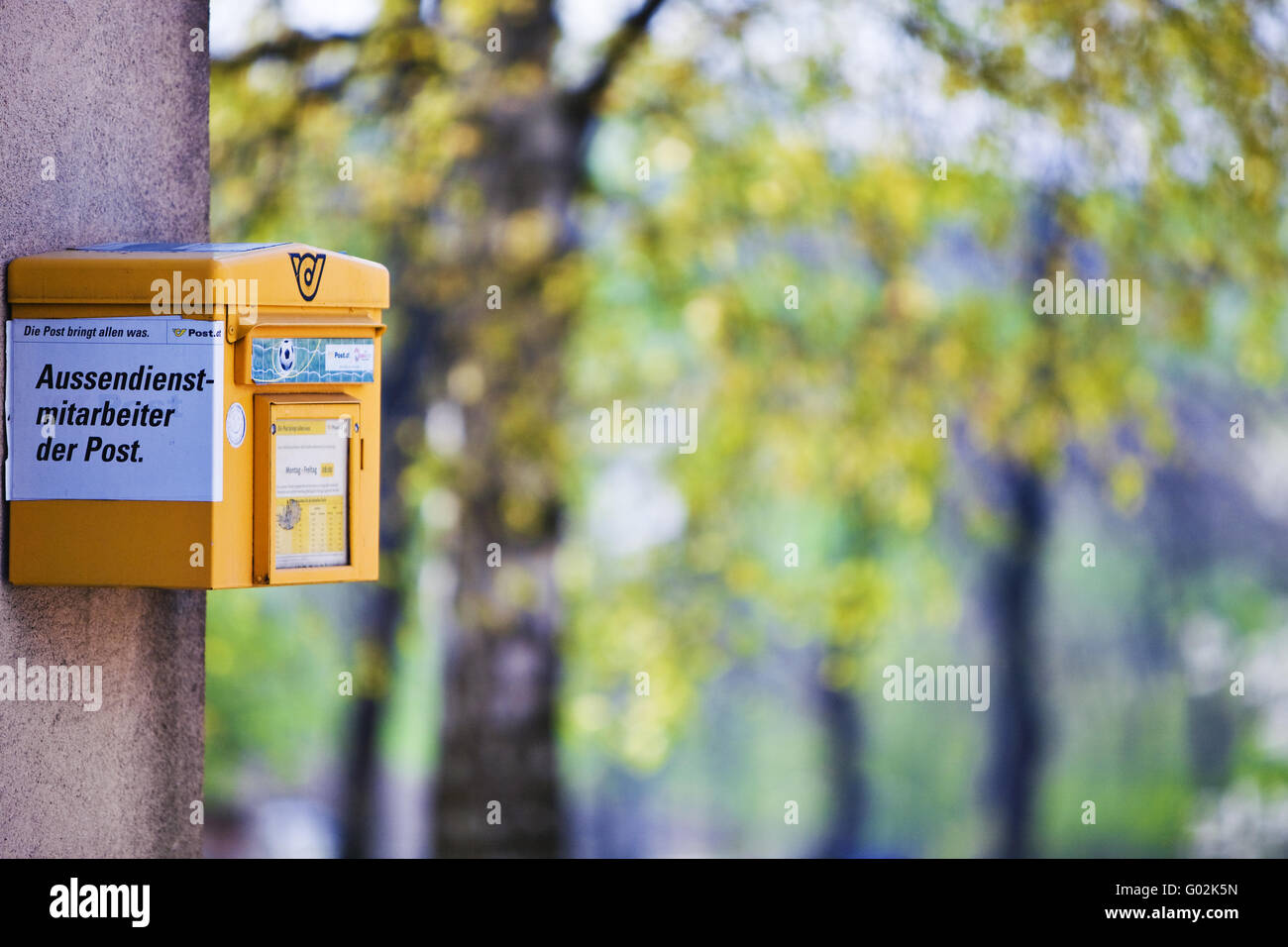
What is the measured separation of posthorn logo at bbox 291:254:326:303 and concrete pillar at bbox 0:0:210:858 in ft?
1.43

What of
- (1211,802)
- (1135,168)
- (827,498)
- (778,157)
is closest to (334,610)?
(827,498)

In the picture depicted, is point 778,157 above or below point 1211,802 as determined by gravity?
above

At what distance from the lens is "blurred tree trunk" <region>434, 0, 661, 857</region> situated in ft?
25.9

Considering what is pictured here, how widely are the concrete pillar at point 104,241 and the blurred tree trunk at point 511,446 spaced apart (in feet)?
14.8

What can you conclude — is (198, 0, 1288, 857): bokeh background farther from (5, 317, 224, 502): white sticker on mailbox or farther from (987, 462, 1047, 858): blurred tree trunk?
(987, 462, 1047, 858): blurred tree trunk

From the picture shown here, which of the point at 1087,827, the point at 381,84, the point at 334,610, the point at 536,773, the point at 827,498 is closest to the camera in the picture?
the point at 536,773

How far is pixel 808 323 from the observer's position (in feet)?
28.0

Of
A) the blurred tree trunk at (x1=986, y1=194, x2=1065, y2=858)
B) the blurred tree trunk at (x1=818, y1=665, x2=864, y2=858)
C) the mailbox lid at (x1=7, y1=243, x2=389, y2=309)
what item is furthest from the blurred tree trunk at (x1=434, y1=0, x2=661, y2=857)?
the blurred tree trunk at (x1=818, y1=665, x2=864, y2=858)

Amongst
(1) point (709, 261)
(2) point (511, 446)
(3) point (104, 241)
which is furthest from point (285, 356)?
(1) point (709, 261)

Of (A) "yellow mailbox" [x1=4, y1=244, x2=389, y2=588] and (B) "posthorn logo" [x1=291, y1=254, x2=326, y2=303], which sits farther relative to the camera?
(B) "posthorn logo" [x1=291, y1=254, x2=326, y2=303]

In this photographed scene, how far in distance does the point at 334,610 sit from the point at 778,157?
7610 mm

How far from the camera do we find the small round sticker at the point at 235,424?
286 cm
